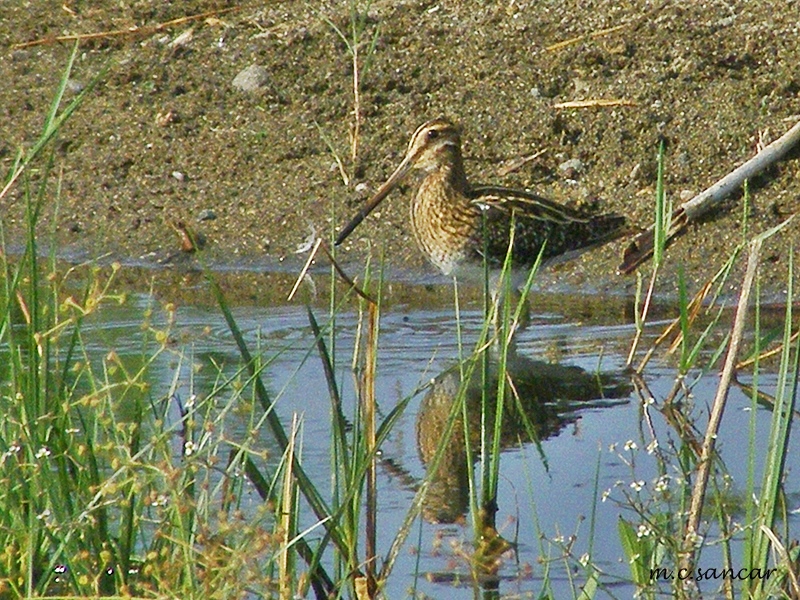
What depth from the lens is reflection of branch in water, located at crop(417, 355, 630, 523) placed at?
13.2 ft

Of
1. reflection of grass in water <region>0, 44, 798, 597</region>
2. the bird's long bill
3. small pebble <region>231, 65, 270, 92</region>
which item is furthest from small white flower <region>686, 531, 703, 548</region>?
small pebble <region>231, 65, 270, 92</region>

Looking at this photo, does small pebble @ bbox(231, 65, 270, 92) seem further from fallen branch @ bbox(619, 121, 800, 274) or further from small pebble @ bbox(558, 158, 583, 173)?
fallen branch @ bbox(619, 121, 800, 274)

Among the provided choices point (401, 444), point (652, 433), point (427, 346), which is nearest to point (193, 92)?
point (427, 346)

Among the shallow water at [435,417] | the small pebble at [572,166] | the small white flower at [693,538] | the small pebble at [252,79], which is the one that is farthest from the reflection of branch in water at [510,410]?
the small pebble at [252,79]

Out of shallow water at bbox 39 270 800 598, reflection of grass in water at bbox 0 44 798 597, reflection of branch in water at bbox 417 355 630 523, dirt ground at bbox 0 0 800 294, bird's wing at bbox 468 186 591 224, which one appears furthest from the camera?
dirt ground at bbox 0 0 800 294

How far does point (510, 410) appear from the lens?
4699mm

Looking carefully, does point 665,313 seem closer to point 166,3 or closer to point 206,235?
point 206,235

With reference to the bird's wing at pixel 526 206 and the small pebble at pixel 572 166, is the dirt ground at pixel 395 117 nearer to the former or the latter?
the small pebble at pixel 572 166

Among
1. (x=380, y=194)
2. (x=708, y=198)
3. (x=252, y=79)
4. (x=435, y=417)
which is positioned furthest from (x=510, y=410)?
(x=252, y=79)

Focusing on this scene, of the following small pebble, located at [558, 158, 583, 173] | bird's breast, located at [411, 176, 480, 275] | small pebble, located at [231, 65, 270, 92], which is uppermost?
small pebble, located at [231, 65, 270, 92]

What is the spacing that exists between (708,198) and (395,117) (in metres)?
1.76

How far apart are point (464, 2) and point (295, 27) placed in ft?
2.83

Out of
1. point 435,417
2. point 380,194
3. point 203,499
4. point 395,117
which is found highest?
point 395,117

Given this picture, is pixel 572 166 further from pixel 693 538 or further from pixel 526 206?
pixel 693 538
